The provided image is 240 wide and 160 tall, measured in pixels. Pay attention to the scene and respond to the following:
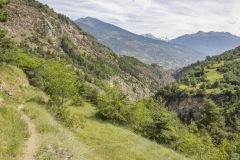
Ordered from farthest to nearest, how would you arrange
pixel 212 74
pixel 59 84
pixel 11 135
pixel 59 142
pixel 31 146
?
pixel 212 74 < pixel 59 84 < pixel 59 142 < pixel 31 146 < pixel 11 135

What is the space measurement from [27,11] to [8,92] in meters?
198

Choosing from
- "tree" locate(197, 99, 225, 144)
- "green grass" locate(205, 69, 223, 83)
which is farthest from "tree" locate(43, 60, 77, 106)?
"green grass" locate(205, 69, 223, 83)

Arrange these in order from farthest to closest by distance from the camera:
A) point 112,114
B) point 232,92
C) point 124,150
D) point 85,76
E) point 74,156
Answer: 1. point 85,76
2. point 232,92
3. point 112,114
4. point 124,150
5. point 74,156

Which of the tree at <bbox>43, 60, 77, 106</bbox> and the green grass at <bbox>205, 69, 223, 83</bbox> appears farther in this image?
the green grass at <bbox>205, 69, 223, 83</bbox>

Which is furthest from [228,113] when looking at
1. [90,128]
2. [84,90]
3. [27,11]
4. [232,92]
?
[27,11]

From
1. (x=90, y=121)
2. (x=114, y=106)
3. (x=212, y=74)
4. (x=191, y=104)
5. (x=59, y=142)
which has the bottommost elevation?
(x=191, y=104)

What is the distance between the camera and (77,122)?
24297mm

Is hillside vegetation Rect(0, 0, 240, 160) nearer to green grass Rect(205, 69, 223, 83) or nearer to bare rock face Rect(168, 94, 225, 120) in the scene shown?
bare rock face Rect(168, 94, 225, 120)

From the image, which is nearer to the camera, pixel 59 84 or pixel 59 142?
pixel 59 142

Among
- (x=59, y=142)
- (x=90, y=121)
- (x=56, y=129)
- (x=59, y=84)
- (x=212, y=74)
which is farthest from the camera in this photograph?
(x=212, y=74)

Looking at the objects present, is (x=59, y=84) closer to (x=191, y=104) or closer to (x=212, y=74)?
(x=191, y=104)

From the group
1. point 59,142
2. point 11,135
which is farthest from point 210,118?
point 11,135

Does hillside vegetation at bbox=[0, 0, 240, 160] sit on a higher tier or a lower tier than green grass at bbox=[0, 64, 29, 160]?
lower

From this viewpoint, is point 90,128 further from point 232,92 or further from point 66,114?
point 232,92
